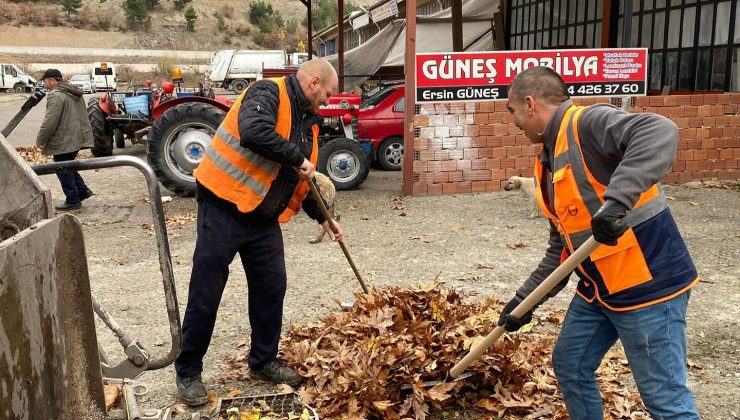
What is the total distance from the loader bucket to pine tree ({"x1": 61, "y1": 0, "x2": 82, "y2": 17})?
257ft

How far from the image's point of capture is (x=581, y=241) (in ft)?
8.54

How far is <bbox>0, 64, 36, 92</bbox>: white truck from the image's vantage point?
39906 mm

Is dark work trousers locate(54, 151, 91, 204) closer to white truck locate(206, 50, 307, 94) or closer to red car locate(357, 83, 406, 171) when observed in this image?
red car locate(357, 83, 406, 171)

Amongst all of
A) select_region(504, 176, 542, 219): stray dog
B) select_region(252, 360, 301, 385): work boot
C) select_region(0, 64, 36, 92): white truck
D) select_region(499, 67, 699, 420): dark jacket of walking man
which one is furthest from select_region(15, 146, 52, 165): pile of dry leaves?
select_region(0, 64, 36, 92): white truck

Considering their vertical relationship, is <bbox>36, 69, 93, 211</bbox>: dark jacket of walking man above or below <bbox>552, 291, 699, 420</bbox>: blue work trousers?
above

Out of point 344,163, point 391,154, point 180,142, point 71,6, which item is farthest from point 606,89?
point 71,6

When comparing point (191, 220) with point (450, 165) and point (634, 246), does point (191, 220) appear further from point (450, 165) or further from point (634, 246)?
point (634, 246)

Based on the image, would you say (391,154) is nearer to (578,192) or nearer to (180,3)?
(578,192)

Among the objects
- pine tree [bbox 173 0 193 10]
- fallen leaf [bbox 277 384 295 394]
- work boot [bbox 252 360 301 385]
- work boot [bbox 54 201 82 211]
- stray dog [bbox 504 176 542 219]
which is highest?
pine tree [bbox 173 0 193 10]

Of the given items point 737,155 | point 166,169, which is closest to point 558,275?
point 166,169

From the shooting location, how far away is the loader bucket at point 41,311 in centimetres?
160

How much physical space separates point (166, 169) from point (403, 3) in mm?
10675

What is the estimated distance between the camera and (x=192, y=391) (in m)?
3.76

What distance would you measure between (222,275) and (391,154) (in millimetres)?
8324
